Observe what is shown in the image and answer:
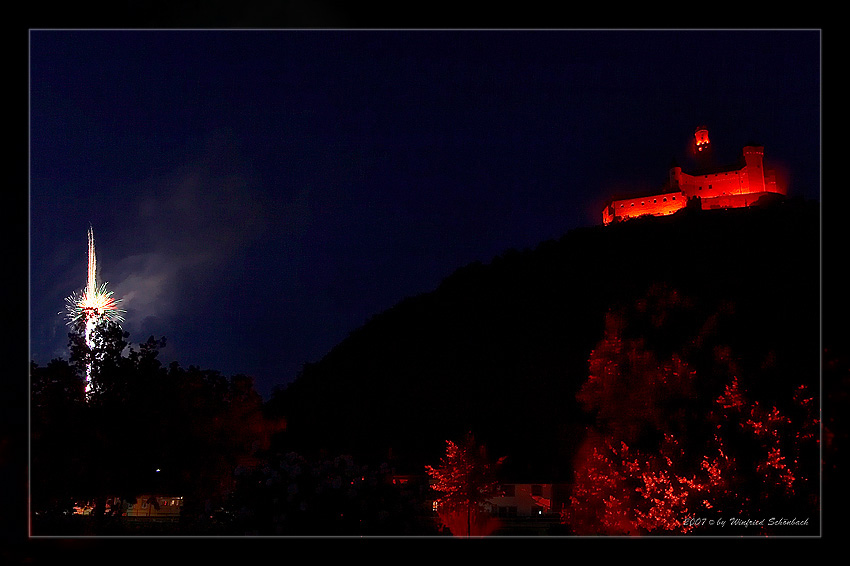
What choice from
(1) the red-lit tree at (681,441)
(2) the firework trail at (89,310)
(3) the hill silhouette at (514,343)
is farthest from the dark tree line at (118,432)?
(3) the hill silhouette at (514,343)

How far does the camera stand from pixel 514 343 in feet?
86.5

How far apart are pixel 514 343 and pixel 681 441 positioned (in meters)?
18.8

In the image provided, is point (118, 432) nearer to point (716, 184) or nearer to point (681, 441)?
point (681, 441)

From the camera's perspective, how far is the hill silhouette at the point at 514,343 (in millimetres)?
22703

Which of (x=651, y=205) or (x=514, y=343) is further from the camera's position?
(x=651, y=205)

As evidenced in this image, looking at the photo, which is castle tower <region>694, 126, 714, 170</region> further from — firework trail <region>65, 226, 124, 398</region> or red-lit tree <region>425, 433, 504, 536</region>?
firework trail <region>65, 226, 124, 398</region>

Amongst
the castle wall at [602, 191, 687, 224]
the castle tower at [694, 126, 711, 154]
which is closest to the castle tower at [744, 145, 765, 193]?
the castle wall at [602, 191, 687, 224]

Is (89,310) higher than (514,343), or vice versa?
(89,310)

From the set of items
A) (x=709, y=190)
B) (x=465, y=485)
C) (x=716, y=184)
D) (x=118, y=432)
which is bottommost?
(x=465, y=485)

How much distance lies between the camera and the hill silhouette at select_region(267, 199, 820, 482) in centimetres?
2270

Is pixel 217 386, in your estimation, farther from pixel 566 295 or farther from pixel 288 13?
pixel 566 295

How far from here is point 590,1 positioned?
335 cm

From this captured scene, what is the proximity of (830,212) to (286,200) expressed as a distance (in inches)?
1761

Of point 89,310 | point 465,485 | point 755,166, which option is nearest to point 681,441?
point 89,310
